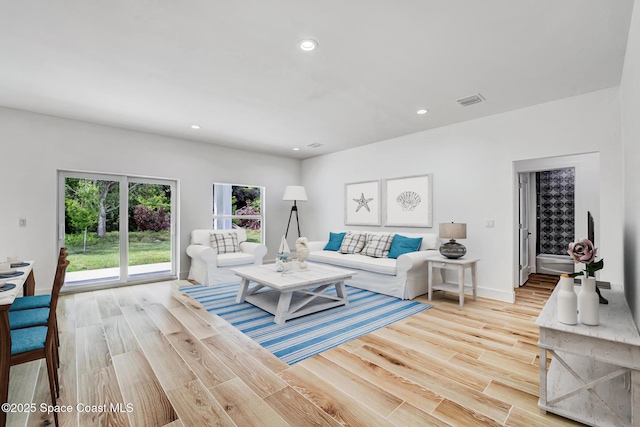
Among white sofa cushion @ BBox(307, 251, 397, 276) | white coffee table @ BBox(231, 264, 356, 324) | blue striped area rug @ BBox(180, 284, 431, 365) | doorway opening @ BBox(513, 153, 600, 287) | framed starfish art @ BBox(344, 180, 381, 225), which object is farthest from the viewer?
framed starfish art @ BBox(344, 180, 381, 225)

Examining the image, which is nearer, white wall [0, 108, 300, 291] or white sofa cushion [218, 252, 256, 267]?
white wall [0, 108, 300, 291]

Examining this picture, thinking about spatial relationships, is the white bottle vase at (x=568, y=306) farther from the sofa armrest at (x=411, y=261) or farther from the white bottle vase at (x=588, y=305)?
the sofa armrest at (x=411, y=261)

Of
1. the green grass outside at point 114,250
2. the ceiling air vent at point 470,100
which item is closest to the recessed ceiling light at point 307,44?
the ceiling air vent at point 470,100

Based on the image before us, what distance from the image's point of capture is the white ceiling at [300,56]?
2000mm

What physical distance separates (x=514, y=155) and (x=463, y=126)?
0.83m

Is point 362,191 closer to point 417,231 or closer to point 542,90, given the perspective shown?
point 417,231

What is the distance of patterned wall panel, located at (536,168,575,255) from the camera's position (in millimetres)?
6180

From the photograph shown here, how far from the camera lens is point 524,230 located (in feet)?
16.7

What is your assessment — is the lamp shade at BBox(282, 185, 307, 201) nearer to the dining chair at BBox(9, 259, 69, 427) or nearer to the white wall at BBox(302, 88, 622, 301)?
the white wall at BBox(302, 88, 622, 301)

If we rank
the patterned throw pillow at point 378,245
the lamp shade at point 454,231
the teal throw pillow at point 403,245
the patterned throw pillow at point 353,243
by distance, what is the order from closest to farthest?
the lamp shade at point 454,231
the teal throw pillow at point 403,245
the patterned throw pillow at point 378,245
the patterned throw pillow at point 353,243

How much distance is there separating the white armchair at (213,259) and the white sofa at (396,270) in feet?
4.68

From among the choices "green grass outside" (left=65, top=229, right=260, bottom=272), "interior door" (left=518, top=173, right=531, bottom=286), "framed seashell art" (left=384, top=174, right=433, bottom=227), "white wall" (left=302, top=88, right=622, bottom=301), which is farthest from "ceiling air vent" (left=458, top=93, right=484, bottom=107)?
"green grass outside" (left=65, top=229, right=260, bottom=272)

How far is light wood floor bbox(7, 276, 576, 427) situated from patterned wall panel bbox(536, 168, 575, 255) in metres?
4.37

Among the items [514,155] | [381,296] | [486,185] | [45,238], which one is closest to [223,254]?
[45,238]
